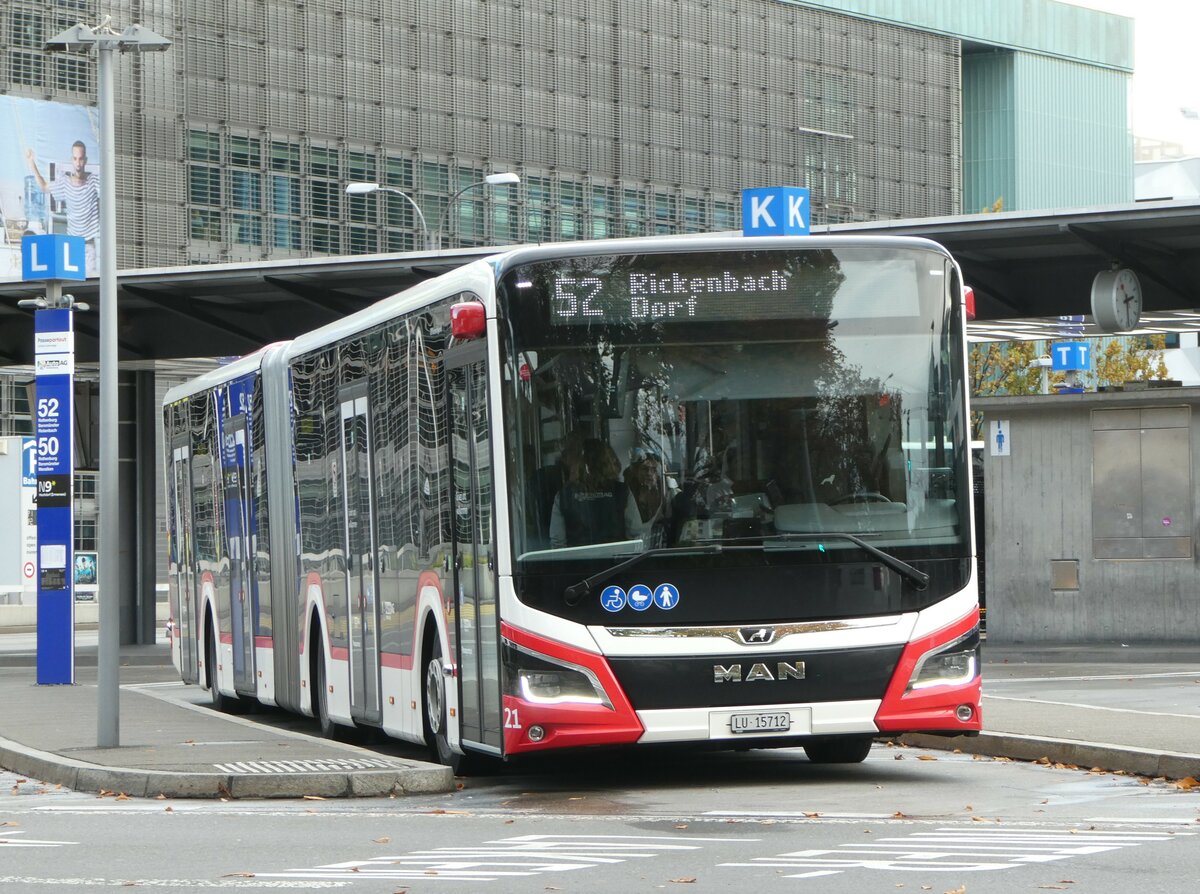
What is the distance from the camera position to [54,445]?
86.4 feet

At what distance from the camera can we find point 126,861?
32.0 feet

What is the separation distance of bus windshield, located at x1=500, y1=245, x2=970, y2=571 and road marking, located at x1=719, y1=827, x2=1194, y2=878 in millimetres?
2538

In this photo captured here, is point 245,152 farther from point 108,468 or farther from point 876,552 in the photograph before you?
point 876,552

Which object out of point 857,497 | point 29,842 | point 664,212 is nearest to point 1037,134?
point 664,212

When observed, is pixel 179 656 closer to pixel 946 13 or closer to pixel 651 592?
pixel 651 592

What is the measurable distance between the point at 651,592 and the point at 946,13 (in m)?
95.2

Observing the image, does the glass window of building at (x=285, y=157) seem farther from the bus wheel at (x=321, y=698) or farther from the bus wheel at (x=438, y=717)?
the bus wheel at (x=438, y=717)

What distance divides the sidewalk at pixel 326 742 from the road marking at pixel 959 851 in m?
2.98

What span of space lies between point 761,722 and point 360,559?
432 centimetres

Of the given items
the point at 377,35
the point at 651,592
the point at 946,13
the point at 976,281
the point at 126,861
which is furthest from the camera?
the point at 946,13

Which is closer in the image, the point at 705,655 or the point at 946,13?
the point at 705,655

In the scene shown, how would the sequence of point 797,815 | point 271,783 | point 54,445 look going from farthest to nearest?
point 54,445
point 271,783
point 797,815

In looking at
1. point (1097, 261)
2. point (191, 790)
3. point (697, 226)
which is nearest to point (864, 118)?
point (697, 226)

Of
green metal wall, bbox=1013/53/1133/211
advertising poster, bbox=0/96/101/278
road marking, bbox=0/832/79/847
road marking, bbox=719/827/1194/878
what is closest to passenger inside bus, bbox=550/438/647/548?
road marking, bbox=719/827/1194/878
